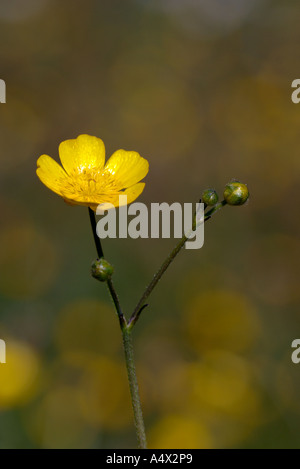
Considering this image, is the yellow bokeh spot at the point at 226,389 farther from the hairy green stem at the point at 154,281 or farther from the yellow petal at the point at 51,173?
the hairy green stem at the point at 154,281

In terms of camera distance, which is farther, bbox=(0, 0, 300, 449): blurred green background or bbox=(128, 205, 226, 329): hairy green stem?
bbox=(0, 0, 300, 449): blurred green background

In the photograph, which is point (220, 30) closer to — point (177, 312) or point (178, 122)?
point (178, 122)

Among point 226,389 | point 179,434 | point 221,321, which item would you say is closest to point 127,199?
point 179,434

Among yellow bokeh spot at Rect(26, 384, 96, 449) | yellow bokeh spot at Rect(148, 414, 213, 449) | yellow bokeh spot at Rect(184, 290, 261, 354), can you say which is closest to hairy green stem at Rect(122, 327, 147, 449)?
yellow bokeh spot at Rect(26, 384, 96, 449)

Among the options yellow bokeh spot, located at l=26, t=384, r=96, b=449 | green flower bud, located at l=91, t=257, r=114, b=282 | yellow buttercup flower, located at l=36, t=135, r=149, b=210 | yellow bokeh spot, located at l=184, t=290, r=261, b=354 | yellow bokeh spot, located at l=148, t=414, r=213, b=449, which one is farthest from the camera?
yellow bokeh spot, located at l=184, t=290, r=261, b=354

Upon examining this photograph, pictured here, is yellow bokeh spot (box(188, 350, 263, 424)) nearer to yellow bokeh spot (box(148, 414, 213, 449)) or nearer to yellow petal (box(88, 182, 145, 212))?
yellow bokeh spot (box(148, 414, 213, 449))

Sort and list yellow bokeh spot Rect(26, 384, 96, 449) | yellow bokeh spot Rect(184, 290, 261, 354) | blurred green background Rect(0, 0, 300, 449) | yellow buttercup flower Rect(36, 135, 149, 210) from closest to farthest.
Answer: yellow buttercup flower Rect(36, 135, 149, 210), yellow bokeh spot Rect(26, 384, 96, 449), blurred green background Rect(0, 0, 300, 449), yellow bokeh spot Rect(184, 290, 261, 354)
